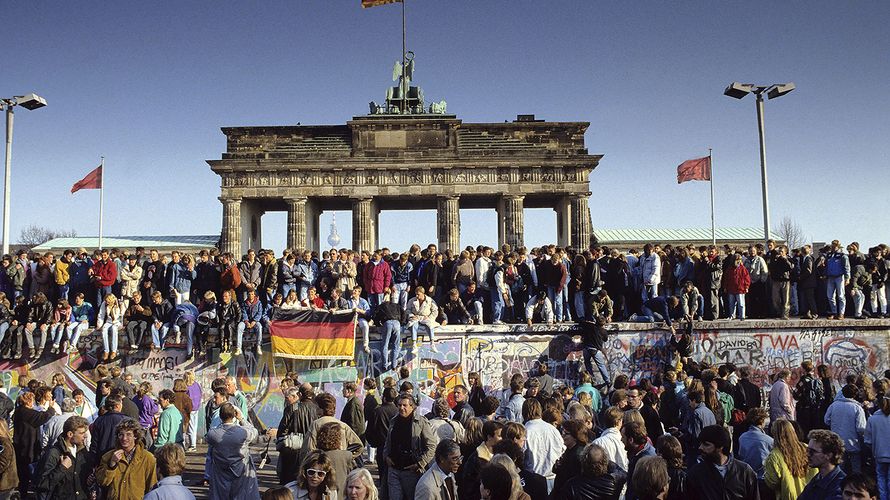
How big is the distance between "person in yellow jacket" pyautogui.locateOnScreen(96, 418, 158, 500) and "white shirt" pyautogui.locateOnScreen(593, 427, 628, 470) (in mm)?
4414

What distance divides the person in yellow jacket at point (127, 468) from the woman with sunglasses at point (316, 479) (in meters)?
2.18

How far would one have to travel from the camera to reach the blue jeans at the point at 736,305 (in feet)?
56.0

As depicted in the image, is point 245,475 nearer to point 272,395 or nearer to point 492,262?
point 272,395

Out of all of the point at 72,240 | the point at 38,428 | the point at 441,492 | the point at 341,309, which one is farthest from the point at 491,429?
the point at 72,240

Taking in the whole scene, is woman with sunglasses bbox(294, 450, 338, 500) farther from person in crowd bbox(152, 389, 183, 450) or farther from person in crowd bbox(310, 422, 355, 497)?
person in crowd bbox(152, 389, 183, 450)

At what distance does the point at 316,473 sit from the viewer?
527 centimetres

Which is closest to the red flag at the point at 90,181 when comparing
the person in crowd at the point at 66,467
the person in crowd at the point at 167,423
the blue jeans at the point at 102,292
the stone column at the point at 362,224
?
the stone column at the point at 362,224

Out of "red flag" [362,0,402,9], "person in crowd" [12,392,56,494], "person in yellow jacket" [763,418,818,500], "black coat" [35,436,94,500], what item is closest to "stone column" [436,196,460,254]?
"red flag" [362,0,402,9]

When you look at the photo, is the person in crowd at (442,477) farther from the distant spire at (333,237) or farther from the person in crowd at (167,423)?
the distant spire at (333,237)

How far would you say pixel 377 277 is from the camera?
1673 centimetres

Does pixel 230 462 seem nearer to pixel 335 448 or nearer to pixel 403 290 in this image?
pixel 335 448

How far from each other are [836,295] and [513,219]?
27041 mm

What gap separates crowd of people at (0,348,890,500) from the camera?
18.3ft

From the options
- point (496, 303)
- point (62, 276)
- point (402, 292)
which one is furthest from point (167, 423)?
point (496, 303)
